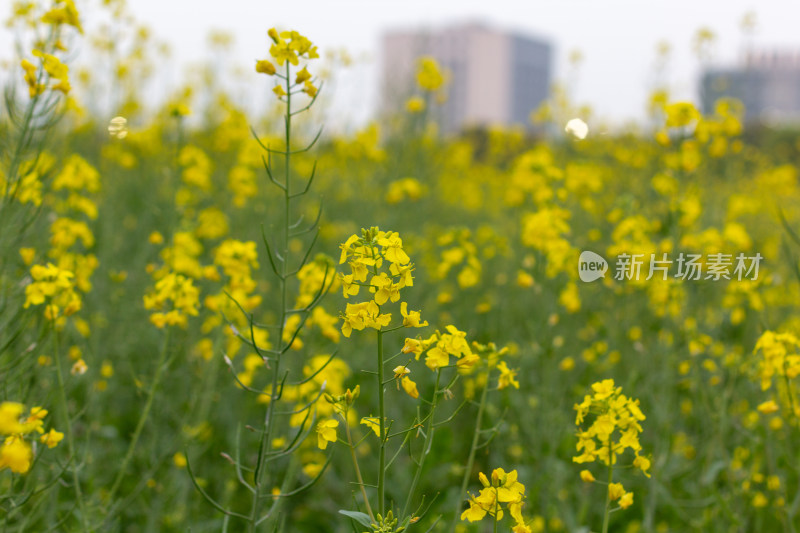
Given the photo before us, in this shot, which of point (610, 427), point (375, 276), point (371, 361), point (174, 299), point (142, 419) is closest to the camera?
point (375, 276)

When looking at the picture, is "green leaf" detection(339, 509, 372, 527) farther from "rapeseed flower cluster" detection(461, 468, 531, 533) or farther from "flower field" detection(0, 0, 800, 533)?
"rapeseed flower cluster" detection(461, 468, 531, 533)

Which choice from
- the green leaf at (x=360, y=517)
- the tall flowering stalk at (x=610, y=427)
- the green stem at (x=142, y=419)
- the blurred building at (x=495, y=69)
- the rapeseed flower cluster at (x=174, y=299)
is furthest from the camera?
the blurred building at (x=495, y=69)

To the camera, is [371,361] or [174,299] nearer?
[174,299]

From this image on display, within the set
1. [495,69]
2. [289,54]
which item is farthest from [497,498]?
[495,69]

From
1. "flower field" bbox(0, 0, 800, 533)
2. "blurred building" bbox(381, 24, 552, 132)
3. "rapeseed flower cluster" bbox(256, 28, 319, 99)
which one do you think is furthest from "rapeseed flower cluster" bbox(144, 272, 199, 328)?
"blurred building" bbox(381, 24, 552, 132)

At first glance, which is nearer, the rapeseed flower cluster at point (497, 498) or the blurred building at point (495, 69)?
the rapeseed flower cluster at point (497, 498)

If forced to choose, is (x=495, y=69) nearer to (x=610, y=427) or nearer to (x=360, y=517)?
(x=610, y=427)

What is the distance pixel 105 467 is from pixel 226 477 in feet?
1.95

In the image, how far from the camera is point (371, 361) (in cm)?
362

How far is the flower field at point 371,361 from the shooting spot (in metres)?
1.43

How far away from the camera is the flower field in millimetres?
1427

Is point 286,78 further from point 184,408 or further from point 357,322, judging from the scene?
point 184,408

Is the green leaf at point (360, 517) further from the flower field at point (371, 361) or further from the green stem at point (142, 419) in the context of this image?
the green stem at point (142, 419)

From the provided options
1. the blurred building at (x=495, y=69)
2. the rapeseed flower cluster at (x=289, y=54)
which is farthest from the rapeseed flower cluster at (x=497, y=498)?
the blurred building at (x=495, y=69)
